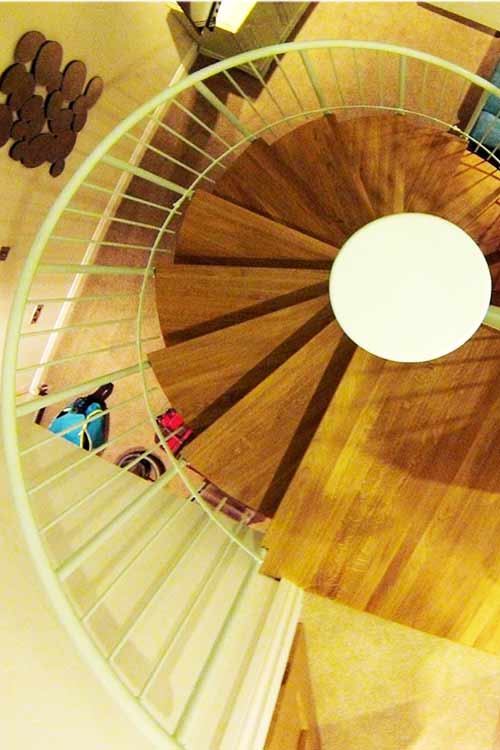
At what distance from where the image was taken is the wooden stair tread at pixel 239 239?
2.68 m

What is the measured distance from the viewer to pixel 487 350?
91.4 inches

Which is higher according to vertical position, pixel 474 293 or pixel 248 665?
pixel 474 293

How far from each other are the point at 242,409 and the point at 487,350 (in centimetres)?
106

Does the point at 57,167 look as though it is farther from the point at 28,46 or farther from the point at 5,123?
the point at 28,46

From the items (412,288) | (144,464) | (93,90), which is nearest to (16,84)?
(93,90)

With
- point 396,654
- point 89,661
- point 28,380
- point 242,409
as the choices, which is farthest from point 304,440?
point 28,380

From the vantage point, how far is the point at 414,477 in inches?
91.7

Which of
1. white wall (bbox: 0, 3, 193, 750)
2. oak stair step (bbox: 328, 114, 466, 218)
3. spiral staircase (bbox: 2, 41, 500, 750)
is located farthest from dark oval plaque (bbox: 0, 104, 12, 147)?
oak stair step (bbox: 328, 114, 466, 218)

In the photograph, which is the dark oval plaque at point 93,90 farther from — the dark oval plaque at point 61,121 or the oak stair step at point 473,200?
the oak stair step at point 473,200

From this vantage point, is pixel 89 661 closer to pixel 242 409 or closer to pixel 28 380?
pixel 242 409

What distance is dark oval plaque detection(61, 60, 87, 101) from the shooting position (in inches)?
113

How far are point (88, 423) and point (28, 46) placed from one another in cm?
205

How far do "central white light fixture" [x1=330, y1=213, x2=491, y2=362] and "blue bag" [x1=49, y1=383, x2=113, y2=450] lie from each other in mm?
1975

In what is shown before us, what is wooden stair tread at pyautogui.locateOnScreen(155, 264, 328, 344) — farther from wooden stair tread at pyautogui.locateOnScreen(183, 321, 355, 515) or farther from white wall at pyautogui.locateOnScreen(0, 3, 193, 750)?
white wall at pyautogui.locateOnScreen(0, 3, 193, 750)
